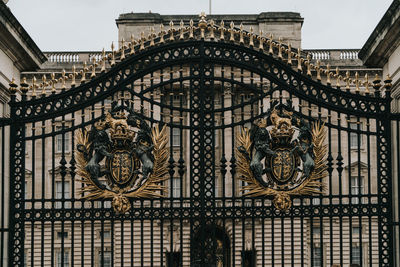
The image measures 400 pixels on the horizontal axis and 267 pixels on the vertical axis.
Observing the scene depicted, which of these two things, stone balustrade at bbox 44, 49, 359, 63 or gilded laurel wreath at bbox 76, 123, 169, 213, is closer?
gilded laurel wreath at bbox 76, 123, 169, 213

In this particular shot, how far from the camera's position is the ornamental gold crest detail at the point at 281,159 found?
12016 mm

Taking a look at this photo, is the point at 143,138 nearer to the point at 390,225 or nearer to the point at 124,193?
the point at 124,193

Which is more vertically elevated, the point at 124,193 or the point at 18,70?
the point at 18,70

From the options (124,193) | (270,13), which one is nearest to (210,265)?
(124,193)

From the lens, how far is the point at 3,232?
12289 millimetres

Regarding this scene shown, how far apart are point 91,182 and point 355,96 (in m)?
4.33

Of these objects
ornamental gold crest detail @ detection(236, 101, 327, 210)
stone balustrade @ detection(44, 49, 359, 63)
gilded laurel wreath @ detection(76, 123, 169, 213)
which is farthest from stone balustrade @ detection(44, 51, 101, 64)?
ornamental gold crest detail @ detection(236, 101, 327, 210)

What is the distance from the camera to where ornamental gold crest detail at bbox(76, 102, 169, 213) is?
12.1 m

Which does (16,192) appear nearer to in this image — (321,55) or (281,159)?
(281,159)

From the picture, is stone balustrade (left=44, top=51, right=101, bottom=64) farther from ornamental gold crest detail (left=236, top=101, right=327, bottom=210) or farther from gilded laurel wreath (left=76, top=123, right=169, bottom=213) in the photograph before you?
ornamental gold crest detail (left=236, top=101, right=327, bottom=210)

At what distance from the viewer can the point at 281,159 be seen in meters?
12.1

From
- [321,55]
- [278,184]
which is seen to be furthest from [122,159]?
[321,55]

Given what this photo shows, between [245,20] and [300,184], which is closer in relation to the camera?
[300,184]

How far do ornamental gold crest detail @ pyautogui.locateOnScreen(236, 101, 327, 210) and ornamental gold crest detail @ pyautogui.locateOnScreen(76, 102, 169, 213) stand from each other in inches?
50.8
